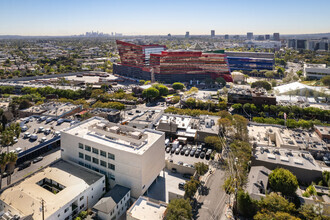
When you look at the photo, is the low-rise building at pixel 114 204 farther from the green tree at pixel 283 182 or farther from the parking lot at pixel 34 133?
the parking lot at pixel 34 133

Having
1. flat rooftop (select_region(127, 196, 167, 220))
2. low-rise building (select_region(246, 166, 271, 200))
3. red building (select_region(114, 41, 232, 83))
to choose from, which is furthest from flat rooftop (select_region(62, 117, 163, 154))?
red building (select_region(114, 41, 232, 83))

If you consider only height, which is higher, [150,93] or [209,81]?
[209,81]

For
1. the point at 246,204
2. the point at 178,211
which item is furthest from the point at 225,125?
the point at 178,211

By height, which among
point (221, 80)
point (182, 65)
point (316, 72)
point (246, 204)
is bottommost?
point (246, 204)

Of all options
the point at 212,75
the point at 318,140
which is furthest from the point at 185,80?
the point at 318,140

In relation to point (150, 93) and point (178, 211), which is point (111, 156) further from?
point (150, 93)

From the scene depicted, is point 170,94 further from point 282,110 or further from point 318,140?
point 318,140

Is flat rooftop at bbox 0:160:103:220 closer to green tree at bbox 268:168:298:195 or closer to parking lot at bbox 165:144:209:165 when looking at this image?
parking lot at bbox 165:144:209:165
